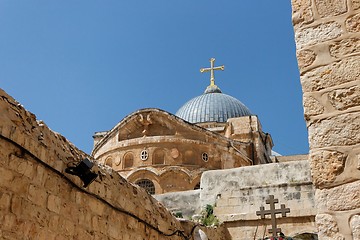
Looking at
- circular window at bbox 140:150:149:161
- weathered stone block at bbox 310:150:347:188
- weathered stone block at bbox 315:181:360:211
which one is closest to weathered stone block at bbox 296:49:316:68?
weathered stone block at bbox 310:150:347:188

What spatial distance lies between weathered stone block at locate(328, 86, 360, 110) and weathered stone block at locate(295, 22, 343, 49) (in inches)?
15.1

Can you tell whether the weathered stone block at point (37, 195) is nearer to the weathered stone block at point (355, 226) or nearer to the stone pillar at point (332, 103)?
the stone pillar at point (332, 103)

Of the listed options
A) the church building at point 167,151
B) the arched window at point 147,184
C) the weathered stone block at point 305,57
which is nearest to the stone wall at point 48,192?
the weathered stone block at point 305,57

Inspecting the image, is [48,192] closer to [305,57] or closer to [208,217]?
[305,57]

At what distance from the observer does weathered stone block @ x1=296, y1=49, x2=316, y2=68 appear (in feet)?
10.4

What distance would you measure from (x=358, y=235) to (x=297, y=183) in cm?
860

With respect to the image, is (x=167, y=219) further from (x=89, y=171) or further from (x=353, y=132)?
(x=353, y=132)

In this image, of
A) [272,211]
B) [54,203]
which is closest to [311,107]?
[54,203]

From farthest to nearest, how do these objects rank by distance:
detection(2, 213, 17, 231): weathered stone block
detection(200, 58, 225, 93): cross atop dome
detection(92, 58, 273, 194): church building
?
1. detection(200, 58, 225, 93): cross atop dome
2. detection(92, 58, 273, 194): church building
3. detection(2, 213, 17, 231): weathered stone block

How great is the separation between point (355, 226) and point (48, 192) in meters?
3.02

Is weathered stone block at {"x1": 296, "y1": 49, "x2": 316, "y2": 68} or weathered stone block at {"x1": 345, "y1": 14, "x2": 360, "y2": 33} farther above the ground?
weathered stone block at {"x1": 345, "y1": 14, "x2": 360, "y2": 33}

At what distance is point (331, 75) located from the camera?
10.0 ft

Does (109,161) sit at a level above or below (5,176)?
above

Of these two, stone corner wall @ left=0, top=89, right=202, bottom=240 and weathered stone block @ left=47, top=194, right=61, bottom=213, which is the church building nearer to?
stone corner wall @ left=0, top=89, right=202, bottom=240
